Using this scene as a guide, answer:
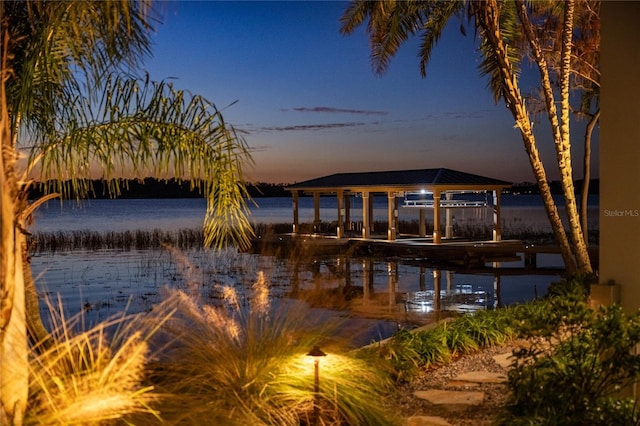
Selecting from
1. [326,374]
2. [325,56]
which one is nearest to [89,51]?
[326,374]

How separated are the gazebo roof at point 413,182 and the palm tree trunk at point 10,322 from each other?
2218 cm

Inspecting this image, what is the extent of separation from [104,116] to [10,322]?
5.99ft

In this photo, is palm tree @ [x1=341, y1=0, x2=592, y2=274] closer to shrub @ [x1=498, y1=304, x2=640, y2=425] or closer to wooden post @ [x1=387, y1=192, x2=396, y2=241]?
shrub @ [x1=498, y1=304, x2=640, y2=425]

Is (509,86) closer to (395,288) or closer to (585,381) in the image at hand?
(395,288)

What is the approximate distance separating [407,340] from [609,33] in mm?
3552

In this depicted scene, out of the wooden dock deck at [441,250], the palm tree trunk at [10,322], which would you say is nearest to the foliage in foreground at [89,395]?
the palm tree trunk at [10,322]

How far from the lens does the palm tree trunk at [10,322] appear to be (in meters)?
3.95

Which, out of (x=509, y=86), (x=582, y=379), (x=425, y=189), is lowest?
(x=582, y=379)

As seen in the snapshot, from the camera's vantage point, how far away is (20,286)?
4.19 meters

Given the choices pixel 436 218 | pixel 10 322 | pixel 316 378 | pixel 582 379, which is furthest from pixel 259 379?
pixel 436 218

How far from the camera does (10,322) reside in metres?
4.06

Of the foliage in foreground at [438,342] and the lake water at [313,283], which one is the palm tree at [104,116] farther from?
the lake water at [313,283]

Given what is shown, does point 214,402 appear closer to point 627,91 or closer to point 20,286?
point 20,286

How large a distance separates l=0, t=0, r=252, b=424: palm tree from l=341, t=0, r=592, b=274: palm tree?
7.59 m
